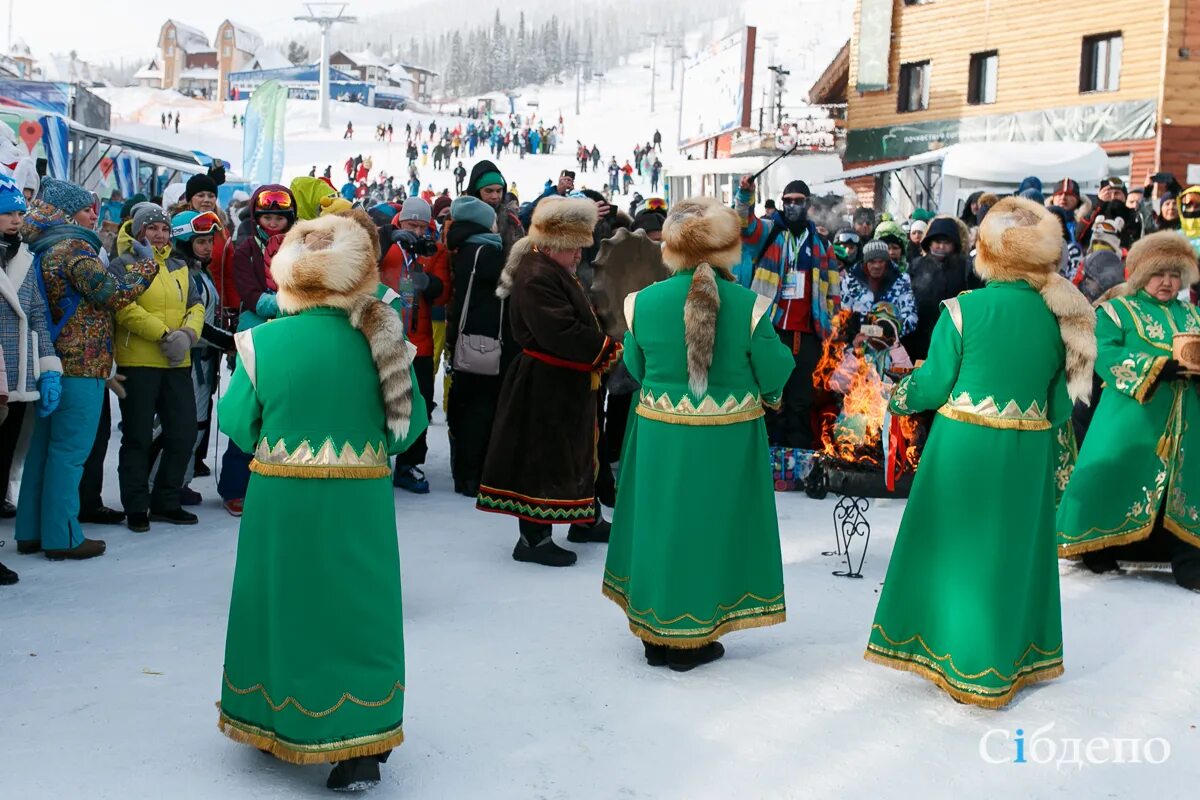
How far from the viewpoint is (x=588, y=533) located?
6.91m

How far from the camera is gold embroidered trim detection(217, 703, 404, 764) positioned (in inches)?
141

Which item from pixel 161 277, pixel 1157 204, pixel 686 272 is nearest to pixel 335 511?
pixel 686 272

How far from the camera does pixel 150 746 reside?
3949 mm

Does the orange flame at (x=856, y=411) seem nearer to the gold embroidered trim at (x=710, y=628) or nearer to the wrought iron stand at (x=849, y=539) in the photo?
the wrought iron stand at (x=849, y=539)

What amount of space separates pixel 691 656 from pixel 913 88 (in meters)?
27.9

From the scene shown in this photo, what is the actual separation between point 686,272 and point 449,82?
169710 millimetres

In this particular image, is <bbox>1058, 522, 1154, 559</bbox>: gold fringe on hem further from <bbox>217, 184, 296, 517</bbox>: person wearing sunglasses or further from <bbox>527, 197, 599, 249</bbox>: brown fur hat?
<bbox>217, 184, 296, 517</bbox>: person wearing sunglasses

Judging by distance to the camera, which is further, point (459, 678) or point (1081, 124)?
point (1081, 124)

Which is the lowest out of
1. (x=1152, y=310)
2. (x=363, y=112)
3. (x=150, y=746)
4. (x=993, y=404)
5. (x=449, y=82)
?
(x=150, y=746)

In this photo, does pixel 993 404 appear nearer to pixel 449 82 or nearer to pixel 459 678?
pixel 459 678

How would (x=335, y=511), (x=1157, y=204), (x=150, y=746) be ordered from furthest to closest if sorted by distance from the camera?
1. (x=1157, y=204)
2. (x=150, y=746)
3. (x=335, y=511)

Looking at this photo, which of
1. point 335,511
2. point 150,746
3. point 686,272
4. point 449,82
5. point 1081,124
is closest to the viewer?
point 335,511

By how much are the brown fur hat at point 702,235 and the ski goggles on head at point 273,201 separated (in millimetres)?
2821

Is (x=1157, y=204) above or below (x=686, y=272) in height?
above
